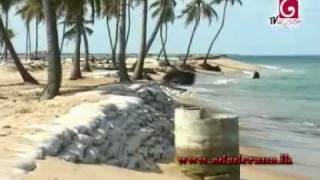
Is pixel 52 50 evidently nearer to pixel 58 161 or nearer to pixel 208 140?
pixel 208 140

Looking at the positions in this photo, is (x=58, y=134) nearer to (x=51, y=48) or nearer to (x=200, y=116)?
(x=200, y=116)

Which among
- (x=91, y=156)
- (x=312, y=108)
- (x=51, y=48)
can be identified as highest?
(x=51, y=48)

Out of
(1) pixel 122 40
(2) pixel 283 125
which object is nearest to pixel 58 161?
(2) pixel 283 125

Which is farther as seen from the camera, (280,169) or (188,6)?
(188,6)

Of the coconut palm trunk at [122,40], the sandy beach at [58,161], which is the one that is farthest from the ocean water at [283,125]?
the coconut palm trunk at [122,40]

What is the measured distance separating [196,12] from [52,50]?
149 ft

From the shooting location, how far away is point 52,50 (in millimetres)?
17922

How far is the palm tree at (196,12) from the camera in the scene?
202ft

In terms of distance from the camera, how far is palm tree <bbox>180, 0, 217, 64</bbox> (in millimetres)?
61688

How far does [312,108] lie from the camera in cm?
3017

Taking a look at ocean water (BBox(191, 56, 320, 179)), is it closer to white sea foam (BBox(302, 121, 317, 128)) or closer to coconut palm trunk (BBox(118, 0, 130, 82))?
white sea foam (BBox(302, 121, 317, 128))

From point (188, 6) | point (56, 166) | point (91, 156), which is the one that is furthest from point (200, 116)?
point (188, 6)

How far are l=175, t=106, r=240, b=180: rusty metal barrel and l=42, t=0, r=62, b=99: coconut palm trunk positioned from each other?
8010 mm

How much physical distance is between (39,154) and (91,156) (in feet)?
4.43
